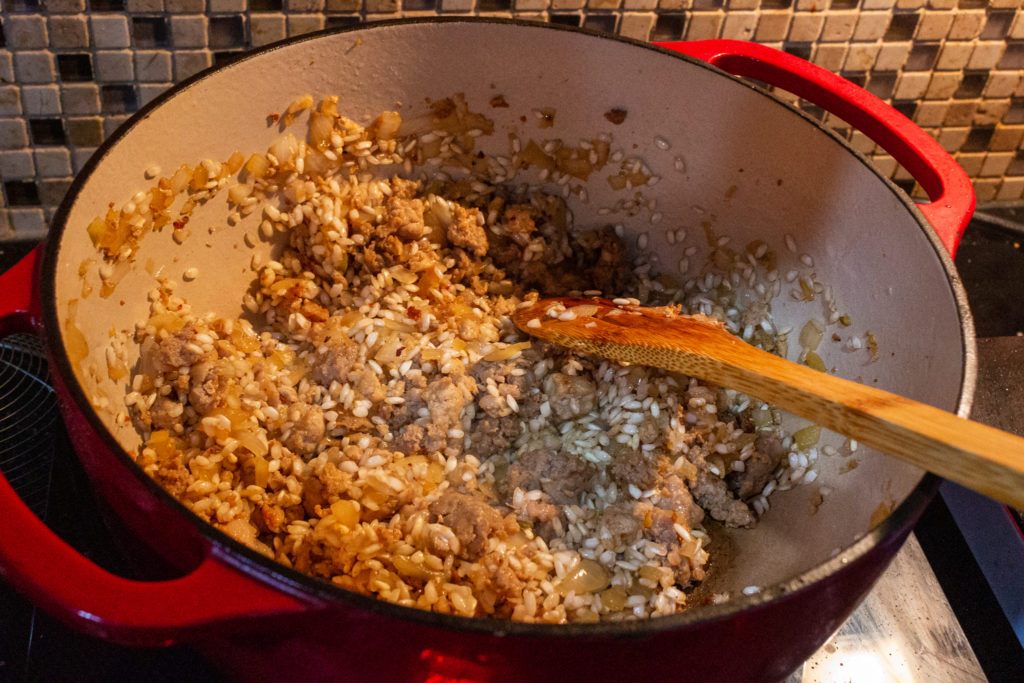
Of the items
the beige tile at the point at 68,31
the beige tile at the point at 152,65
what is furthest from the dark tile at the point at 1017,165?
the beige tile at the point at 68,31

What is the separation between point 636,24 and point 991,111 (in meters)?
0.70

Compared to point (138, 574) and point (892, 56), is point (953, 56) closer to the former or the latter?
point (892, 56)

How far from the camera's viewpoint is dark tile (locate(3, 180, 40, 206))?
1.21 metres

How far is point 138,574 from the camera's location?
2.34ft

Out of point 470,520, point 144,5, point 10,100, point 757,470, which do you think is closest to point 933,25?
point 757,470

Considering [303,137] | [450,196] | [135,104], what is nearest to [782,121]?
[450,196]

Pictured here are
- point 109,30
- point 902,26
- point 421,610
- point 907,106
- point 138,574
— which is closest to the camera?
point 421,610

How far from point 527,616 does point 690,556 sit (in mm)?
219

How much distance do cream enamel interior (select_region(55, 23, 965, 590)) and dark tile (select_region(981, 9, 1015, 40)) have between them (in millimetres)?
571

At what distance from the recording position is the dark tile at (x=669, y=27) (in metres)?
1.22

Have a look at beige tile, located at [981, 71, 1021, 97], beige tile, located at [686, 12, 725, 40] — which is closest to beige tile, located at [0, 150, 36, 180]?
beige tile, located at [686, 12, 725, 40]

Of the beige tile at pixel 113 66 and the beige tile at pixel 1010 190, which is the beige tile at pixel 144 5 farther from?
the beige tile at pixel 1010 190

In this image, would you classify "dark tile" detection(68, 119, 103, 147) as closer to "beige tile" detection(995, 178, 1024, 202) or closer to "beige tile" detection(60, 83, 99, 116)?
"beige tile" detection(60, 83, 99, 116)

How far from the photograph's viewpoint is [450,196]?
3.90 ft
